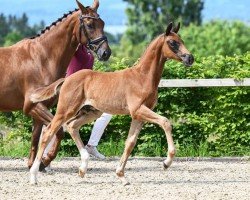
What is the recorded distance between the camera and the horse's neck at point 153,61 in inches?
379

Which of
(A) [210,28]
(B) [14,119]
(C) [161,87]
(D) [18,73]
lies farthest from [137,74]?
(A) [210,28]

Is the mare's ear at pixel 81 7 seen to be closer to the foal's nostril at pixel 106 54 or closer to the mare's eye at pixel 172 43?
the foal's nostril at pixel 106 54

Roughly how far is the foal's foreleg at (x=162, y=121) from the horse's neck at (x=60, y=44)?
158cm

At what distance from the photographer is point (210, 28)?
2000 inches

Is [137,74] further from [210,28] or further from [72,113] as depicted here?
[210,28]

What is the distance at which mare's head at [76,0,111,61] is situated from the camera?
1026 cm

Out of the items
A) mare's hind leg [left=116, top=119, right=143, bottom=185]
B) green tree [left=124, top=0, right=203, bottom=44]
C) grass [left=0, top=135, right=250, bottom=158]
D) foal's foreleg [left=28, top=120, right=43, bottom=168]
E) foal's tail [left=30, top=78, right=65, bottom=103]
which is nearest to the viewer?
mare's hind leg [left=116, top=119, right=143, bottom=185]

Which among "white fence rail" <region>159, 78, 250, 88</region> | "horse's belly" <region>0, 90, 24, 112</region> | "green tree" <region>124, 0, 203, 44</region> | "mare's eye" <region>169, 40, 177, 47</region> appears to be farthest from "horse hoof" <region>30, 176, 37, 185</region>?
"green tree" <region>124, 0, 203, 44</region>

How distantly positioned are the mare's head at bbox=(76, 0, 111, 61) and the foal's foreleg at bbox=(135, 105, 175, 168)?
1.18 m

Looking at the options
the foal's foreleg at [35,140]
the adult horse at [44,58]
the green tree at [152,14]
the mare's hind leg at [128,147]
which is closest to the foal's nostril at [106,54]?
the adult horse at [44,58]

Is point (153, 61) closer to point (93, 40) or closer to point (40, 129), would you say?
point (93, 40)

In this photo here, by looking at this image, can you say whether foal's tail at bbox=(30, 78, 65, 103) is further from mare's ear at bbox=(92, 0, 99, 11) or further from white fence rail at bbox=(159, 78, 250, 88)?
white fence rail at bbox=(159, 78, 250, 88)

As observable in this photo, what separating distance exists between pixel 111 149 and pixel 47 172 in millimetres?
2109

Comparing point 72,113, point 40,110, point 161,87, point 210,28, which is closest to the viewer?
point 72,113
